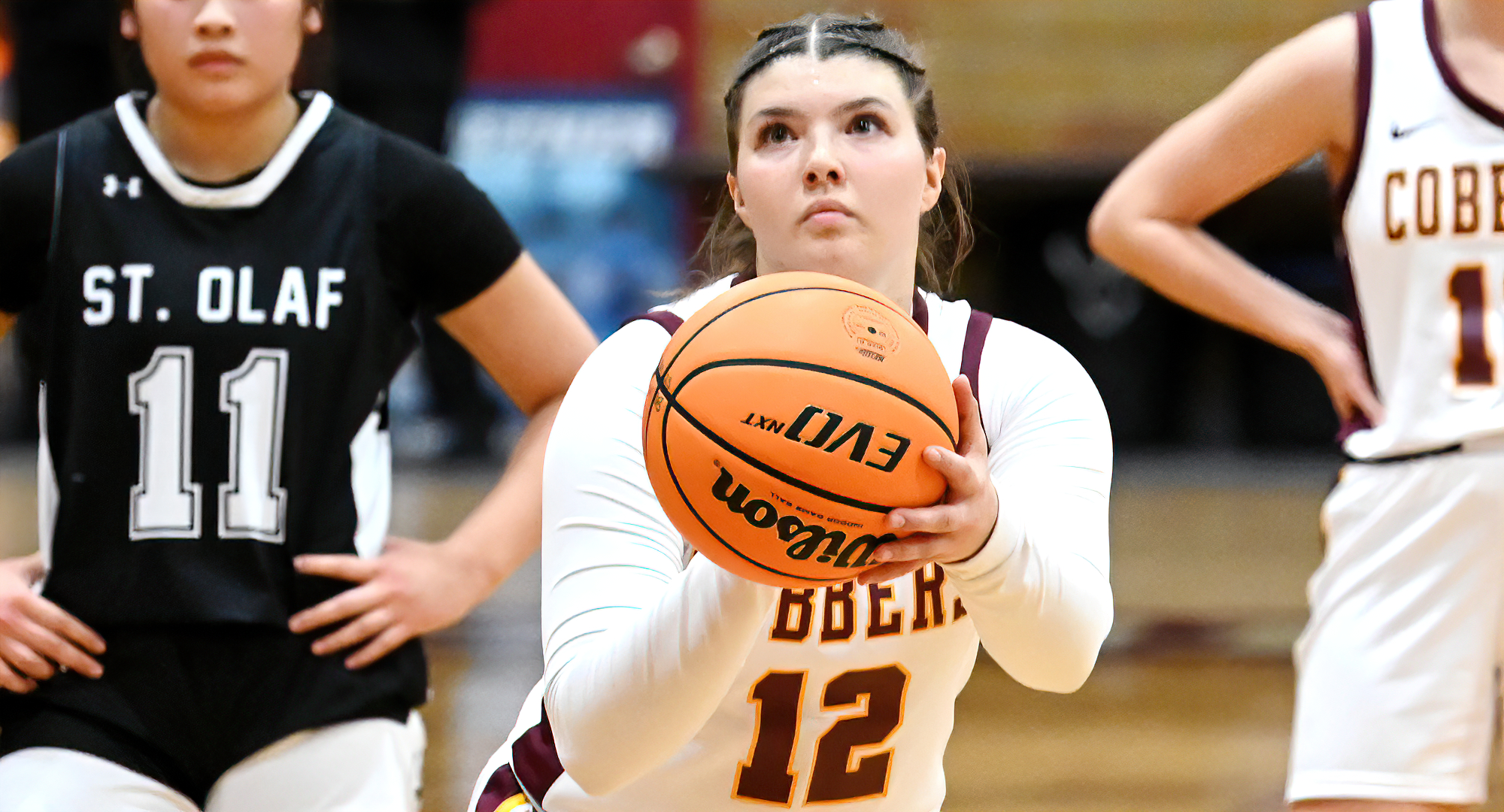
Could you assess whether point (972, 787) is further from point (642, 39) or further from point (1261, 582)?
point (642, 39)

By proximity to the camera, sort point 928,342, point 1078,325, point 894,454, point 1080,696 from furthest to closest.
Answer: point 1078,325 < point 1080,696 < point 928,342 < point 894,454

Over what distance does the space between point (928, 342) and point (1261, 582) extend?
6022 mm

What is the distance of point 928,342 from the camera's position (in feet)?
5.76

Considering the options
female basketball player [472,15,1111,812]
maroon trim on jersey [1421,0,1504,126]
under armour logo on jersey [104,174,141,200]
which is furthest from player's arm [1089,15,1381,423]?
under armour logo on jersey [104,174,141,200]

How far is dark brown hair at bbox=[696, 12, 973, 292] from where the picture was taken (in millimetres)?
2158

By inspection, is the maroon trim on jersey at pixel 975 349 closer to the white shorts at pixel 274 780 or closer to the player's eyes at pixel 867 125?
the player's eyes at pixel 867 125

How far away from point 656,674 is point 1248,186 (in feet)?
5.97

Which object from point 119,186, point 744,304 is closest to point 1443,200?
point 744,304

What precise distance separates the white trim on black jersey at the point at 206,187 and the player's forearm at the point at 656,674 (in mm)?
1020

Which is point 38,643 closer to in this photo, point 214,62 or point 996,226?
point 214,62

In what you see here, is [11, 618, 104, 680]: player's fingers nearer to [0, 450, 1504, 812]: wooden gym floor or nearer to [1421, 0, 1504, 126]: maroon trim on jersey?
[0, 450, 1504, 812]: wooden gym floor

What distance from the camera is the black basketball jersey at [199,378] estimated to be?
241cm

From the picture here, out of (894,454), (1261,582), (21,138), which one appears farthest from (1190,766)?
(21,138)

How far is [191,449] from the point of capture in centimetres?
243
